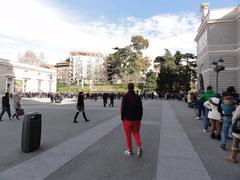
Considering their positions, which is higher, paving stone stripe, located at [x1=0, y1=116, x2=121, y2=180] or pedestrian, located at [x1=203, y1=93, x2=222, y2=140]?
pedestrian, located at [x1=203, y1=93, x2=222, y2=140]

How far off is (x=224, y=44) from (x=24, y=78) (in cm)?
6252

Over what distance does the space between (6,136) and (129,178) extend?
5926 millimetres

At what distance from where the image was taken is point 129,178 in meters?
4.77

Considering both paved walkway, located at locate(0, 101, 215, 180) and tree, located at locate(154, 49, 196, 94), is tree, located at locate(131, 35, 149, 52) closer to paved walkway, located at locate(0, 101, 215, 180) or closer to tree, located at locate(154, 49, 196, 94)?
tree, located at locate(154, 49, 196, 94)

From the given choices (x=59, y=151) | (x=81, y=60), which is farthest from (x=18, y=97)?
(x=81, y=60)

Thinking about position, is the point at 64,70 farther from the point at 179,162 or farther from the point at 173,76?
the point at 179,162

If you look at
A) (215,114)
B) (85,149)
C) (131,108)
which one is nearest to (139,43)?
(215,114)

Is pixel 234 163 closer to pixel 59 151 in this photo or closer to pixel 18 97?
pixel 59 151

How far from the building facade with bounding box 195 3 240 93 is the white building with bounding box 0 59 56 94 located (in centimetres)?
4587

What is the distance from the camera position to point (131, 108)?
6.31 meters

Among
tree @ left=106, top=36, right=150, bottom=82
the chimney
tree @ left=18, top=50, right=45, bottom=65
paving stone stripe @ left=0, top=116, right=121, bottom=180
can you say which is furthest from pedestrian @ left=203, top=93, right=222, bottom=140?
tree @ left=18, top=50, right=45, bottom=65

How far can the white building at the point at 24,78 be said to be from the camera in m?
71.8

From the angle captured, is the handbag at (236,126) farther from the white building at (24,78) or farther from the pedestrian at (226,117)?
the white building at (24,78)

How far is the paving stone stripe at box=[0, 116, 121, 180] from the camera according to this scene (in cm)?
487
